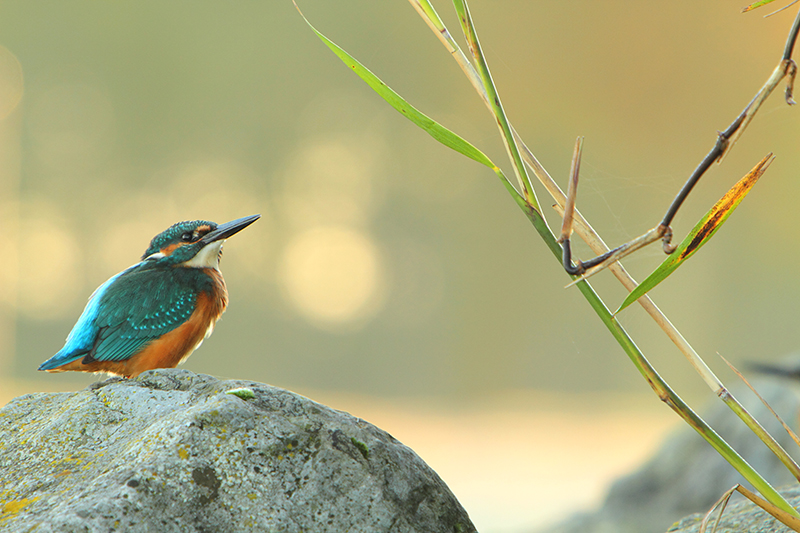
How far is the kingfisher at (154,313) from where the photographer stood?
41.7 inches

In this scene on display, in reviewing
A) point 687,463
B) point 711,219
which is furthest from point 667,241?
point 687,463

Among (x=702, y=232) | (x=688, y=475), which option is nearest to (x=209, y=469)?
(x=702, y=232)

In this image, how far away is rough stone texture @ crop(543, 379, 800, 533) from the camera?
259 centimetres

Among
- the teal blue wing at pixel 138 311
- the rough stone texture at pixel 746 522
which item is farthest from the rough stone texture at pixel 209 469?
the rough stone texture at pixel 746 522

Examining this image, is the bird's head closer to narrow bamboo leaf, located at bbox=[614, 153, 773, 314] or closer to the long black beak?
the long black beak

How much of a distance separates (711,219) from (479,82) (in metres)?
0.25

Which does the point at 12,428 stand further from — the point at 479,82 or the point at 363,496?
the point at 479,82

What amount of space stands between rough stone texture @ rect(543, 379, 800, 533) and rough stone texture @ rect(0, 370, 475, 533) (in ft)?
7.51

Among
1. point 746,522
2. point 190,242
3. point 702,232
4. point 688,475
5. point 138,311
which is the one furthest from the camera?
point 688,475

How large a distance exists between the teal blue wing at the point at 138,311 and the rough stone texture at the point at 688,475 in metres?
2.27

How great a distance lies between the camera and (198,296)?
1123 millimetres

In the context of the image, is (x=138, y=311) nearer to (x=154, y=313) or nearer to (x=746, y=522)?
(x=154, y=313)

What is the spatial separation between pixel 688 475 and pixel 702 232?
262cm

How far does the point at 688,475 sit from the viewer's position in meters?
2.79
